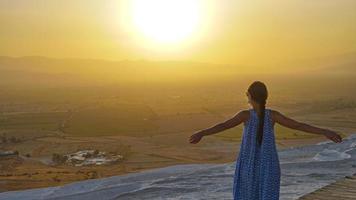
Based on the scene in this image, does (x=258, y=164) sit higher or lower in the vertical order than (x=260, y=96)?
lower

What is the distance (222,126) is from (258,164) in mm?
437

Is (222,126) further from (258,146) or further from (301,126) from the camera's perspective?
(301,126)

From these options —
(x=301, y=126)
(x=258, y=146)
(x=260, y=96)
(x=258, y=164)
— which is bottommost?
(x=258, y=164)

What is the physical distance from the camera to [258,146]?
421 cm

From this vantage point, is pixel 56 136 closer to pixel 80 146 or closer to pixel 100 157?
pixel 80 146

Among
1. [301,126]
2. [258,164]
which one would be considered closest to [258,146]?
[258,164]

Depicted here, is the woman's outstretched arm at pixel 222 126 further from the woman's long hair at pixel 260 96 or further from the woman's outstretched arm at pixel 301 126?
the woman's outstretched arm at pixel 301 126

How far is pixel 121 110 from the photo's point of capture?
2459 inches

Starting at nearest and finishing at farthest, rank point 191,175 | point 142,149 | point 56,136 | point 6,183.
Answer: point 191,175, point 6,183, point 142,149, point 56,136

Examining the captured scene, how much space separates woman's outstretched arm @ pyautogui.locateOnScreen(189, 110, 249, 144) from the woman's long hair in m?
0.11

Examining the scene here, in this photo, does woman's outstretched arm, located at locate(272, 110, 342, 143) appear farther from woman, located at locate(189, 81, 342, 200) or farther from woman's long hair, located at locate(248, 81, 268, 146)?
woman's long hair, located at locate(248, 81, 268, 146)

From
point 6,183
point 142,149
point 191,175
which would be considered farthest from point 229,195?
point 142,149

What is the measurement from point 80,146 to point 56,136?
730 cm

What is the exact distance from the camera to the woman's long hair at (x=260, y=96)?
402 cm
